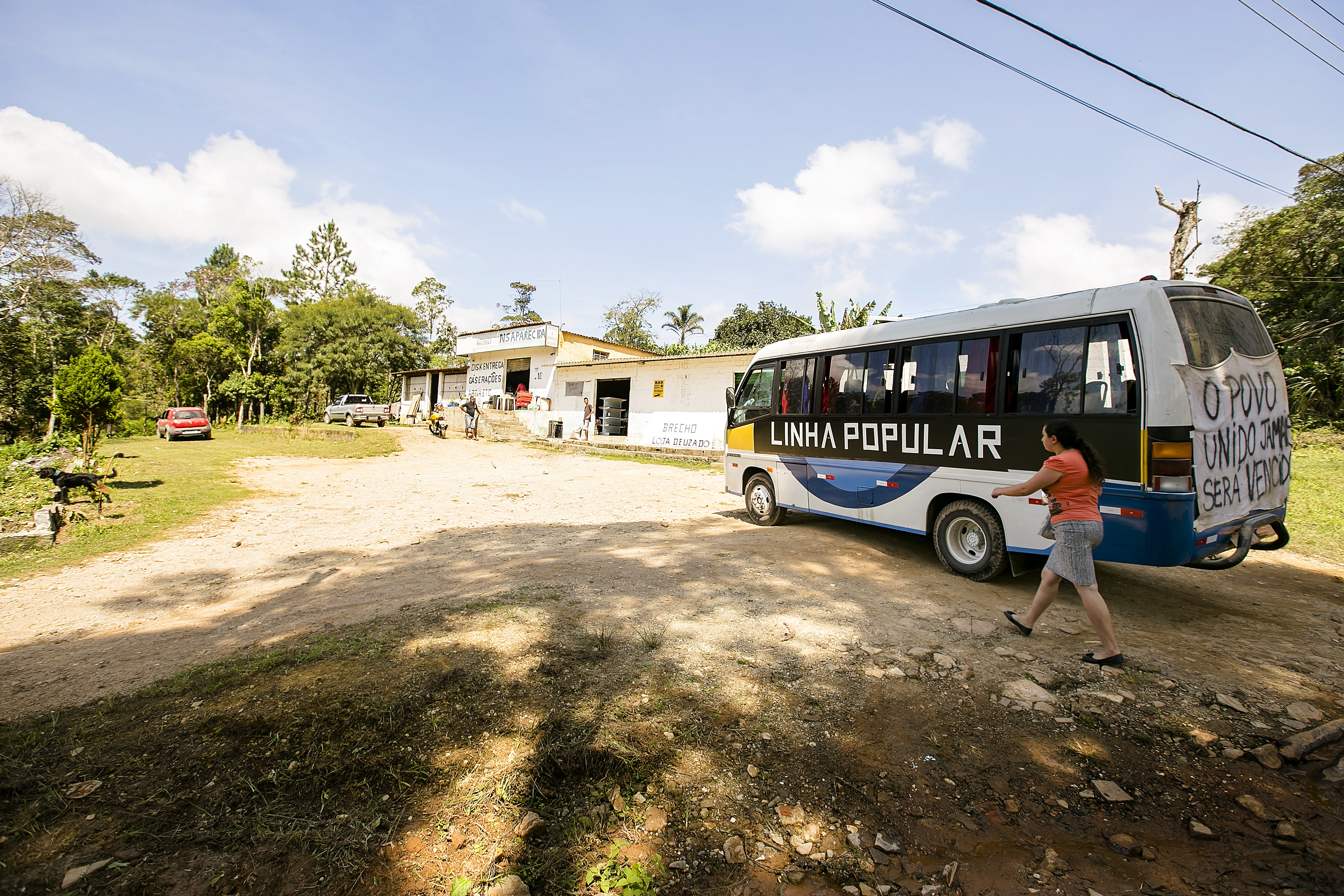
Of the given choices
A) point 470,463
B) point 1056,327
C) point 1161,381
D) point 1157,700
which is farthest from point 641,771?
point 470,463

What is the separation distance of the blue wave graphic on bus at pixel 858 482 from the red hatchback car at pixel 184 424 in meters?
28.3

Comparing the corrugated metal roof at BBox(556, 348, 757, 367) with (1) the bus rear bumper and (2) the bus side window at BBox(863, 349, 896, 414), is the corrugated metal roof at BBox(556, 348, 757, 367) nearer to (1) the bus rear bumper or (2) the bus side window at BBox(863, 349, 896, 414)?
(2) the bus side window at BBox(863, 349, 896, 414)

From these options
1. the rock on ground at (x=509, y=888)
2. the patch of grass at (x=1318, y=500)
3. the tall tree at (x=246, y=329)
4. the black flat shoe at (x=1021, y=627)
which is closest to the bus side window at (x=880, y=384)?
the black flat shoe at (x=1021, y=627)

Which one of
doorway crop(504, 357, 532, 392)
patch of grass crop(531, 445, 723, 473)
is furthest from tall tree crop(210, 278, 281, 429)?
patch of grass crop(531, 445, 723, 473)

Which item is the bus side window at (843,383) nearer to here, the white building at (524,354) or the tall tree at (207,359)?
the white building at (524,354)

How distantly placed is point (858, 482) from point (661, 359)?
52.6 feet

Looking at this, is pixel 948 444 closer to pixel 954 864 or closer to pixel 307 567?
pixel 954 864

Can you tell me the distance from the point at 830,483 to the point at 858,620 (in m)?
3.12

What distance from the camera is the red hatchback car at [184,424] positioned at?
25.0 meters

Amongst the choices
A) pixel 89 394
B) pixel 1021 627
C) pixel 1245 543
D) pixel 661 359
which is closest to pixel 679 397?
pixel 661 359

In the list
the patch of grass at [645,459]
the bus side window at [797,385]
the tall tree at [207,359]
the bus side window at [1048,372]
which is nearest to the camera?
the bus side window at [1048,372]

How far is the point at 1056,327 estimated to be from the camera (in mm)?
5219

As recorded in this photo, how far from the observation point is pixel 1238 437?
15.6ft

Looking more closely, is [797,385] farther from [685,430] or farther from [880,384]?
[685,430]
